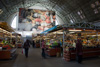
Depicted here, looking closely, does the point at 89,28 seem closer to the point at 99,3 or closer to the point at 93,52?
the point at 93,52

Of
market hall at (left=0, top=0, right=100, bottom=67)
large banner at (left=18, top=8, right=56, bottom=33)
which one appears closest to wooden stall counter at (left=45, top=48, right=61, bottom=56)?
market hall at (left=0, top=0, right=100, bottom=67)

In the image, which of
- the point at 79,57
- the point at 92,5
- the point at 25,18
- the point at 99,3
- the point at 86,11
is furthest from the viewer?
the point at 25,18

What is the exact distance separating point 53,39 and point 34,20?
2269cm

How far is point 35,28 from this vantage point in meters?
33.8

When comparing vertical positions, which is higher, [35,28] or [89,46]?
[35,28]

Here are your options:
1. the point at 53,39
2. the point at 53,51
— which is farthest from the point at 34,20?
the point at 53,51

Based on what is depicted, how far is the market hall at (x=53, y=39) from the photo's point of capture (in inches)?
294

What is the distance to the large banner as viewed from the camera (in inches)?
1299

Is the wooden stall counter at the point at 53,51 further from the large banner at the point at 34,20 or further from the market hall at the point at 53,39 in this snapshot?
the large banner at the point at 34,20

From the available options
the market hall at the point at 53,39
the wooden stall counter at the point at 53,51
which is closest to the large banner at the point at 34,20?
the market hall at the point at 53,39

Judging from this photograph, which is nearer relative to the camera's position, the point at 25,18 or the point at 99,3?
the point at 99,3

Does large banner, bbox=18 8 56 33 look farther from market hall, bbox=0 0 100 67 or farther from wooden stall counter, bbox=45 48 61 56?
wooden stall counter, bbox=45 48 61 56

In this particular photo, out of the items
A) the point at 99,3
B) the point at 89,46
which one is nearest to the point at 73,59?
the point at 89,46

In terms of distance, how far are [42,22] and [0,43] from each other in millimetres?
25711
